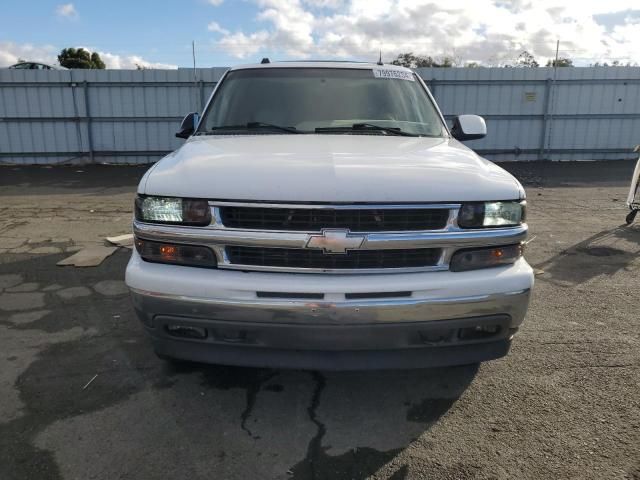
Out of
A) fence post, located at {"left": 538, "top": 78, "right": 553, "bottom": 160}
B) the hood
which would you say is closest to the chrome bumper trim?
the hood

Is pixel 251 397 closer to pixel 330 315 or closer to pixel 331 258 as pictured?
pixel 330 315

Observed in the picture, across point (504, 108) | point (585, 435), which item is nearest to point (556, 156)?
point (504, 108)

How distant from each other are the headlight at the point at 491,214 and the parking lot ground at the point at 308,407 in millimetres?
1043

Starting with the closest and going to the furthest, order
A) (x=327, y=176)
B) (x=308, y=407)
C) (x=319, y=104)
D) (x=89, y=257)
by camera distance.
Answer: (x=327, y=176), (x=308, y=407), (x=319, y=104), (x=89, y=257)

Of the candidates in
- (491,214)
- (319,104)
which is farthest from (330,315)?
(319,104)

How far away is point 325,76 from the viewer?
4199 millimetres

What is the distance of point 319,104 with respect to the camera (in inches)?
156

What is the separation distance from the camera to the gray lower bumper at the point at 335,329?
245 cm

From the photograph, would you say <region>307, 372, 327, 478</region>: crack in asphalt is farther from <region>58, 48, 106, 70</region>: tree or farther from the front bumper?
<region>58, 48, 106, 70</region>: tree

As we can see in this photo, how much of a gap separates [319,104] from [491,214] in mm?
1817

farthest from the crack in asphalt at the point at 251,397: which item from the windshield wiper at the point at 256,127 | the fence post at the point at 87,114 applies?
the fence post at the point at 87,114

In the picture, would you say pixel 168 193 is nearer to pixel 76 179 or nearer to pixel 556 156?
pixel 76 179

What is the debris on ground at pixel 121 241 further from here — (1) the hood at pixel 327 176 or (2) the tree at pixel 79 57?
(2) the tree at pixel 79 57

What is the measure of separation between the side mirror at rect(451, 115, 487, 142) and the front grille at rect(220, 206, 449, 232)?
72.9 inches
